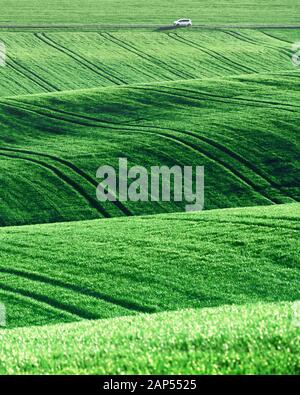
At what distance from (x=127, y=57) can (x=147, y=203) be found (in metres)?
58.3

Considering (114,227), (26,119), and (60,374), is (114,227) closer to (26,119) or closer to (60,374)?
(60,374)

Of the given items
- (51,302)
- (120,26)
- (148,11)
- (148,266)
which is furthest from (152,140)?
(148,11)

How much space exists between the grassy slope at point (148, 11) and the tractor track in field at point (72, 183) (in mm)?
71882

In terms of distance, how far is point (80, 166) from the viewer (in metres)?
67.8

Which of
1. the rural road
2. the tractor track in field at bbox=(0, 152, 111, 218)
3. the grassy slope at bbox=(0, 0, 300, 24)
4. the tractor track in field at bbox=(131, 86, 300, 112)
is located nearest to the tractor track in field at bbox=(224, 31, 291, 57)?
the rural road

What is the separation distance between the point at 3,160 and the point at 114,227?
86.9 ft

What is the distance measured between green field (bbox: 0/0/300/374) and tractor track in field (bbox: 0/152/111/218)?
20 cm

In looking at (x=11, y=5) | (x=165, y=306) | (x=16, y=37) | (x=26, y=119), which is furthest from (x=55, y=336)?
(x=11, y=5)

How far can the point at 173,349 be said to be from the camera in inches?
588

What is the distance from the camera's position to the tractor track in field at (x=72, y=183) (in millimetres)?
59159

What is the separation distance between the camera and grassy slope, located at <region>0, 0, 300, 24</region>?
144m

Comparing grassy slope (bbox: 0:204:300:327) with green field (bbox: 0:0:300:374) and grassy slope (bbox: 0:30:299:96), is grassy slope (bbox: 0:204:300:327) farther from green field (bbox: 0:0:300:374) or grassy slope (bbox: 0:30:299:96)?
→ grassy slope (bbox: 0:30:299:96)

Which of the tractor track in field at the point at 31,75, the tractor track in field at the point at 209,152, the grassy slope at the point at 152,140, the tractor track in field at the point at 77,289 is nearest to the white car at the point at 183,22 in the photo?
the tractor track in field at the point at 31,75

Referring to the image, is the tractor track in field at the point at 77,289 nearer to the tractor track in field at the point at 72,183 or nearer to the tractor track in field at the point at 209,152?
the tractor track in field at the point at 72,183
